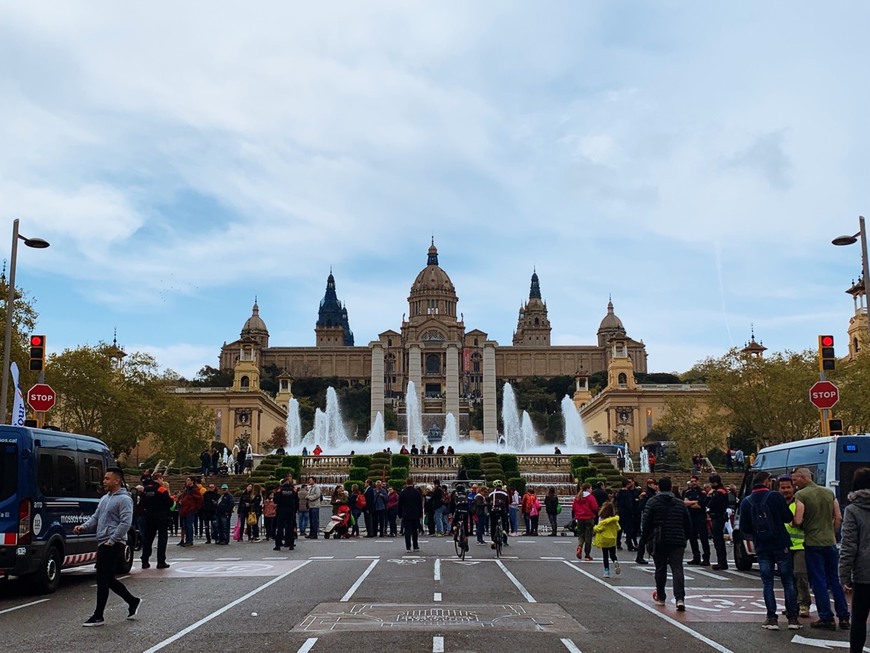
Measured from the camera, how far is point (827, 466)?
16719 millimetres

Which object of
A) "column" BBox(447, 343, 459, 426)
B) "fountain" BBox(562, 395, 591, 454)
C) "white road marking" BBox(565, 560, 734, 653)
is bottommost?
"white road marking" BBox(565, 560, 734, 653)

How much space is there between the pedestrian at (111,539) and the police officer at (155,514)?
22.0 ft

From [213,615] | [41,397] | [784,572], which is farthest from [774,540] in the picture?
[41,397]

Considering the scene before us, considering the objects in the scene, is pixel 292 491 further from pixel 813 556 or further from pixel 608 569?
pixel 813 556

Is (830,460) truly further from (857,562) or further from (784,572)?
(857,562)

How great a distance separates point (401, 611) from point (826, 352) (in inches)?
659

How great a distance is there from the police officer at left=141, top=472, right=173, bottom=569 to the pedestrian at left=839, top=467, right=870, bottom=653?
13.5 m

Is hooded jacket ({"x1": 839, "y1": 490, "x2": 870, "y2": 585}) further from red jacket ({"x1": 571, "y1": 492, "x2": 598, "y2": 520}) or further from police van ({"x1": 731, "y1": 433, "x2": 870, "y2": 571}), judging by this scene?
red jacket ({"x1": 571, "y1": 492, "x2": 598, "y2": 520})

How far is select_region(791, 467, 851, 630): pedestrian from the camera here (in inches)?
487

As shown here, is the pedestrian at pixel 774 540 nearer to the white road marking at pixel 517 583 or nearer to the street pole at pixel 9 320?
the white road marking at pixel 517 583

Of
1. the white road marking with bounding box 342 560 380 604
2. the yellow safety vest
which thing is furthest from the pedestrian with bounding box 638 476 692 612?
the white road marking with bounding box 342 560 380 604

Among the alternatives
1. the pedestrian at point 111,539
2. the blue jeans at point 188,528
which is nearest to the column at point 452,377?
the blue jeans at point 188,528

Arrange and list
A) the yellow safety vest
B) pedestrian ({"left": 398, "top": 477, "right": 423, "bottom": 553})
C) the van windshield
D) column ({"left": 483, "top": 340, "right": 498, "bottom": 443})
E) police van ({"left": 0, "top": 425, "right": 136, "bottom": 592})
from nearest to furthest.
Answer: the yellow safety vest < police van ({"left": 0, "top": 425, "right": 136, "bottom": 592}) < the van windshield < pedestrian ({"left": 398, "top": 477, "right": 423, "bottom": 553}) < column ({"left": 483, "top": 340, "right": 498, "bottom": 443})

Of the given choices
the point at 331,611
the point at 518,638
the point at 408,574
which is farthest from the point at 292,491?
the point at 518,638
